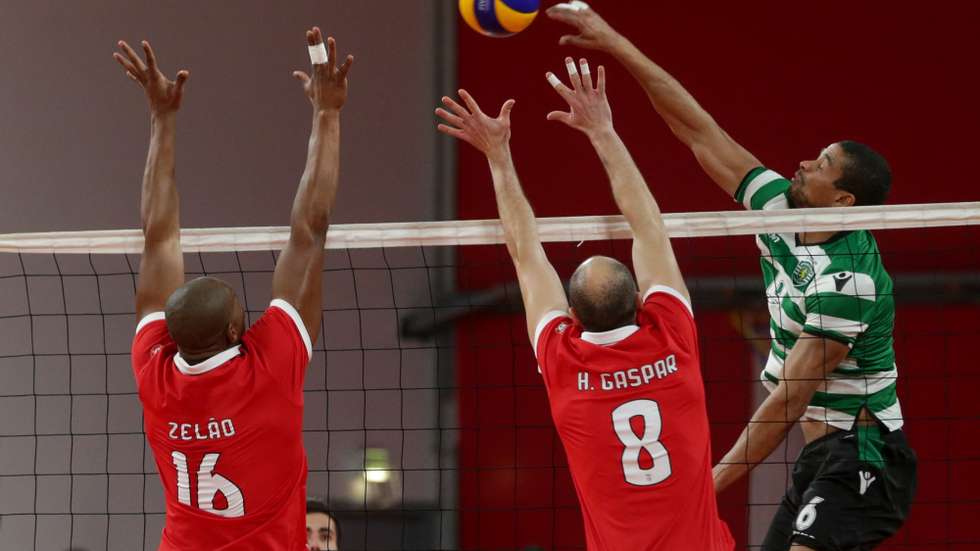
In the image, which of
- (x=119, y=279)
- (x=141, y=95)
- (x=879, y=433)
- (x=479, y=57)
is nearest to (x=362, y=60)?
(x=479, y=57)

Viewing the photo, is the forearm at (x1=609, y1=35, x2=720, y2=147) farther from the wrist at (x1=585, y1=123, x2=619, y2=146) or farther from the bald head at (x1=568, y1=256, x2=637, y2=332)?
the bald head at (x1=568, y1=256, x2=637, y2=332)

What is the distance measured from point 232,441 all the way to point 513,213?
145 centimetres

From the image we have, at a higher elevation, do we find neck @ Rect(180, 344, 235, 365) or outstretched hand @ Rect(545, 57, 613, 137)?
outstretched hand @ Rect(545, 57, 613, 137)

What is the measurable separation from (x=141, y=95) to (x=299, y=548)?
287 inches

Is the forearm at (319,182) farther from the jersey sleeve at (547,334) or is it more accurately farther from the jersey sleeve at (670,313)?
the jersey sleeve at (670,313)

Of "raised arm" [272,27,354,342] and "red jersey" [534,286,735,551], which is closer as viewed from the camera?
"red jersey" [534,286,735,551]

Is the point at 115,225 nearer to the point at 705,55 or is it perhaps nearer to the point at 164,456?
the point at 705,55

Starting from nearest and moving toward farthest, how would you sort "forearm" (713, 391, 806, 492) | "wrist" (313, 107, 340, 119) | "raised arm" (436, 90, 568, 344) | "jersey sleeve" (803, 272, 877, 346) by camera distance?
"raised arm" (436, 90, 568, 344), "wrist" (313, 107, 340, 119), "jersey sleeve" (803, 272, 877, 346), "forearm" (713, 391, 806, 492)

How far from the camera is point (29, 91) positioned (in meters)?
11.0

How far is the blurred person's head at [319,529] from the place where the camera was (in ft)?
21.4


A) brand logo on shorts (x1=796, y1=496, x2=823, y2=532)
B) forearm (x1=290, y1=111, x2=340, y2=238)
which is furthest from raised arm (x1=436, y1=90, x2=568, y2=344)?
brand logo on shorts (x1=796, y1=496, x2=823, y2=532)

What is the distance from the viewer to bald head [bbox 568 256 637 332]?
4441 mm

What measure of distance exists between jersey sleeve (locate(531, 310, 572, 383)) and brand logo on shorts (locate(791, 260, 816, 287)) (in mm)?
1353

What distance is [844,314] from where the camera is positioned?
17.5ft
